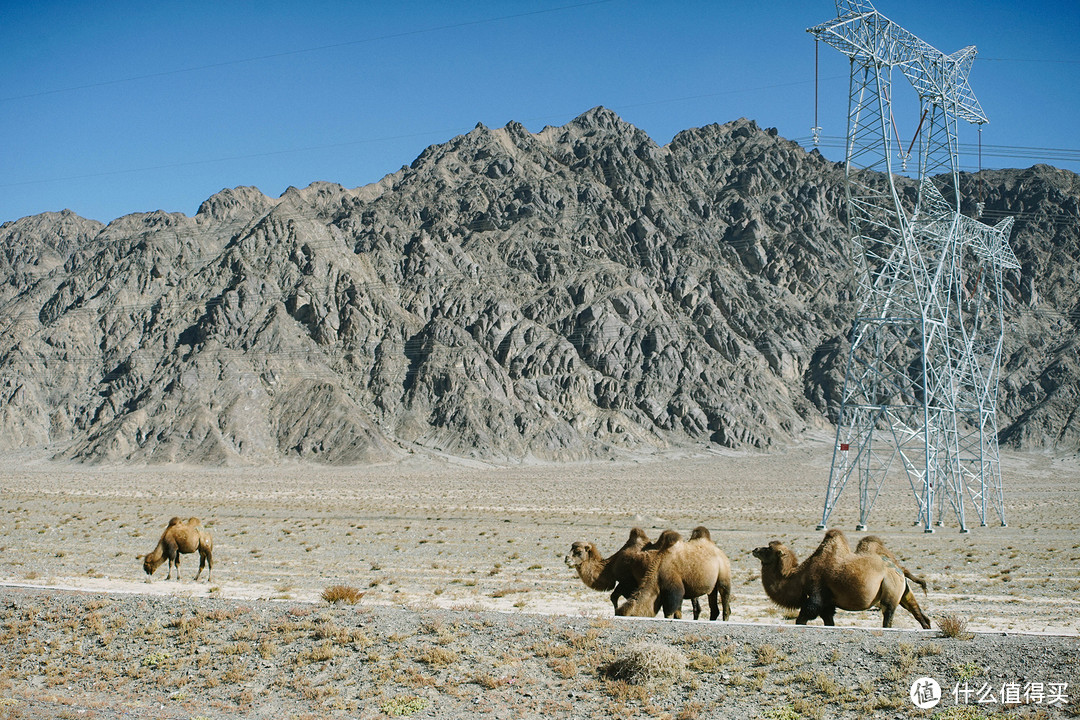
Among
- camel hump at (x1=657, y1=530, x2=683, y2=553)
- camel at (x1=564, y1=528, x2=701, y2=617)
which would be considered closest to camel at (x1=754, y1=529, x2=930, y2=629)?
camel hump at (x1=657, y1=530, x2=683, y2=553)

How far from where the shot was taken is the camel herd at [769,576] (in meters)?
10.7

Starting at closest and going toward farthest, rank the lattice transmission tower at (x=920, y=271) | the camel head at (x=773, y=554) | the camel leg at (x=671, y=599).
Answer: the camel head at (x=773, y=554)
the camel leg at (x=671, y=599)
the lattice transmission tower at (x=920, y=271)

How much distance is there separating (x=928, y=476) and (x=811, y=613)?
2133 cm

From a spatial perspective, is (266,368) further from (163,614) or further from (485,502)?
(163,614)

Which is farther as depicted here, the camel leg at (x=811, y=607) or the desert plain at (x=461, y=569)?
the camel leg at (x=811, y=607)

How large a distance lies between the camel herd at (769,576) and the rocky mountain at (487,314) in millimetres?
73821

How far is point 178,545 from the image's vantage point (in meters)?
17.4

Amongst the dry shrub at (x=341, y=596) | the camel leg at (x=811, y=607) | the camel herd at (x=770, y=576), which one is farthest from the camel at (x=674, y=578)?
the dry shrub at (x=341, y=596)

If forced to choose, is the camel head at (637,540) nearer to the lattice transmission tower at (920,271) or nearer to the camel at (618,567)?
the camel at (618,567)

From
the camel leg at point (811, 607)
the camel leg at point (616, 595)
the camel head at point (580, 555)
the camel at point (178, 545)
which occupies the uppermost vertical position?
the camel head at point (580, 555)

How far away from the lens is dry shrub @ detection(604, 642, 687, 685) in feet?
31.9

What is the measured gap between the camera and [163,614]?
41.2 feet

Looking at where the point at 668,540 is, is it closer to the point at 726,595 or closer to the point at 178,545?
the point at 726,595

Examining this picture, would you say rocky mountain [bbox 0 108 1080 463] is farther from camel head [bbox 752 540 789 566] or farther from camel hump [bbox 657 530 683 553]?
camel head [bbox 752 540 789 566]
